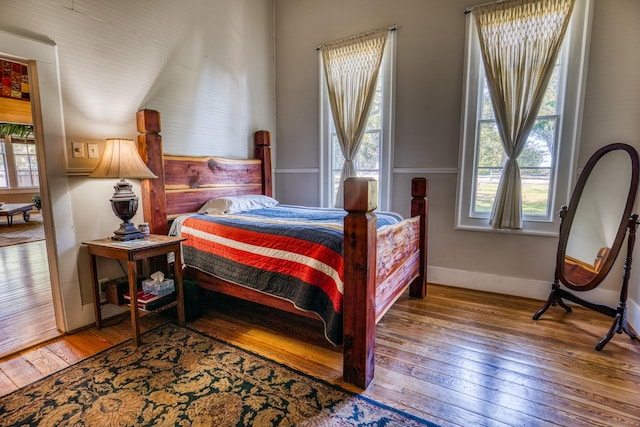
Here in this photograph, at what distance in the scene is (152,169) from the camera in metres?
2.49

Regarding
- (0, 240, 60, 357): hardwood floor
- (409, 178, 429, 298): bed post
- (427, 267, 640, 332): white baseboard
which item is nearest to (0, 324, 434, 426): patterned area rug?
(0, 240, 60, 357): hardwood floor

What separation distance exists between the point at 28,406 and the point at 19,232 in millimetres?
6084

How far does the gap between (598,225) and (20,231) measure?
854 centimetres

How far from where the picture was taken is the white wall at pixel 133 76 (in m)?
2.10

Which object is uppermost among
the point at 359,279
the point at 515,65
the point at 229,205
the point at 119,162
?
the point at 515,65

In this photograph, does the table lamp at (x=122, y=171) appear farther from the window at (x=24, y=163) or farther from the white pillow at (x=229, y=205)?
the window at (x=24, y=163)

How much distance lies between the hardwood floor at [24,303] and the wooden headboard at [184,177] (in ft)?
3.29

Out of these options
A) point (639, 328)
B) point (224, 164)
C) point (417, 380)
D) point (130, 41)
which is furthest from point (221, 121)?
point (639, 328)

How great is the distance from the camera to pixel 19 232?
5812mm

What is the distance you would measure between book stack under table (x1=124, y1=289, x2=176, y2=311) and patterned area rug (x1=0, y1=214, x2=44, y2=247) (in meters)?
4.39

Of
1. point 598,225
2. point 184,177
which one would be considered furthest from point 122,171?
point 598,225

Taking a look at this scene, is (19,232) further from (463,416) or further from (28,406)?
(463,416)

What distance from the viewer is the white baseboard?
256 cm

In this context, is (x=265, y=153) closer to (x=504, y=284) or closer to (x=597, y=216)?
(x=504, y=284)
